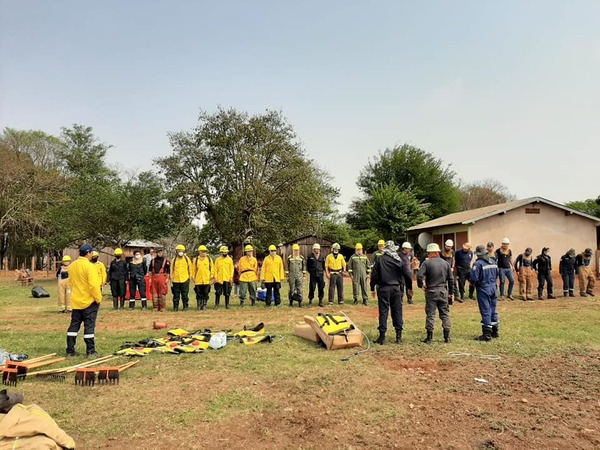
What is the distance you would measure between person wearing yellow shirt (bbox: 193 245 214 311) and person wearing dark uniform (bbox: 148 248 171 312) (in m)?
0.99

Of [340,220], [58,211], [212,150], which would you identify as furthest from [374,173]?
[58,211]

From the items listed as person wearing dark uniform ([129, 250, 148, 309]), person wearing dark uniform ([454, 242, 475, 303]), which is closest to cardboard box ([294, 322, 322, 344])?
person wearing dark uniform ([129, 250, 148, 309])

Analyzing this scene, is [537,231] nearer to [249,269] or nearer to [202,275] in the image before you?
[249,269]

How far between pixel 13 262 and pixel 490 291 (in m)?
50.5

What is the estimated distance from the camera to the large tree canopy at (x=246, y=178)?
30.2m

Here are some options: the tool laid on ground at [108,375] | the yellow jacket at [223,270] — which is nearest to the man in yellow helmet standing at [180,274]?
the yellow jacket at [223,270]

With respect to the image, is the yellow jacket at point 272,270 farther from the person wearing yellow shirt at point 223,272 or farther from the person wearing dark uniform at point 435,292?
the person wearing dark uniform at point 435,292

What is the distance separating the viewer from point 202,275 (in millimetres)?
14109

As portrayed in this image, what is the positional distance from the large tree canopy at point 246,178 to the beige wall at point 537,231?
37.2ft

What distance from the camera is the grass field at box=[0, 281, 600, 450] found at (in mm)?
4672

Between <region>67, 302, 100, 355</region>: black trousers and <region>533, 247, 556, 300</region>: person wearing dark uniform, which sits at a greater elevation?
<region>533, 247, 556, 300</region>: person wearing dark uniform

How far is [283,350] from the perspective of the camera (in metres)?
8.33

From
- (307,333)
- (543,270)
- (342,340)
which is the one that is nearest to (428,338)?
(342,340)

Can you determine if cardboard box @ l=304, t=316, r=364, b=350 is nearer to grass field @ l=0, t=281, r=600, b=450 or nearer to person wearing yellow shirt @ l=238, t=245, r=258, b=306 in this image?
grass field @ l=0, t=281, r=600, b=450
